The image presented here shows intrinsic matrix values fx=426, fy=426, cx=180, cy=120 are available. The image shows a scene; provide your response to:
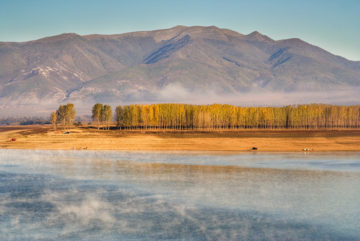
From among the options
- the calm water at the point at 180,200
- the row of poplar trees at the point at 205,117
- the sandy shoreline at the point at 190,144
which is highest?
the row of poplar trees at the point at 205,117

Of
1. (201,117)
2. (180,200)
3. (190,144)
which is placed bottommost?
(180,200)

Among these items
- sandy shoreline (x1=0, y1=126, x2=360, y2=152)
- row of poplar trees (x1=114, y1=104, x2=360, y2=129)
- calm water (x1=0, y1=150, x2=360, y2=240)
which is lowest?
calm water (x1=0, y1=150, x2=360, y2=240)

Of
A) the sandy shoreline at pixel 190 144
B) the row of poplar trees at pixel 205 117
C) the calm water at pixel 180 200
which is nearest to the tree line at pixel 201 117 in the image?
the row of poplar trees at pixel 205 117

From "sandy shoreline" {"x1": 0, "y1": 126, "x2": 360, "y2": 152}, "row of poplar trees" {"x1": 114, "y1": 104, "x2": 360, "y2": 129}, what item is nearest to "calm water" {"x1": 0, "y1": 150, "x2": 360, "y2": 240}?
"sandy shoreline" {"x1": 0, "y1": 126, "x2": 360, "y2": 152}

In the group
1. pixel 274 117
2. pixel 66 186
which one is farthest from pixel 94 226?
pixel 274 117

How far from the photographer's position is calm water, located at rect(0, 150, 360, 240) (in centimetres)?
3612

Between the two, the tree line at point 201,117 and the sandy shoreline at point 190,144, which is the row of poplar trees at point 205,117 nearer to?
the tree line at point 201,117

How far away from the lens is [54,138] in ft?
424

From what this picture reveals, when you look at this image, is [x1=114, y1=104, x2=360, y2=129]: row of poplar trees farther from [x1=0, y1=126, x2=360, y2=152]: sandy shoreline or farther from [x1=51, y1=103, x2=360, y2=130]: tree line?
[x1=0, y1=126, x2=360, y2=152]: sandy shoreline

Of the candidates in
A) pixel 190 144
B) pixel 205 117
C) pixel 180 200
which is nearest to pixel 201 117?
pixel 205 117

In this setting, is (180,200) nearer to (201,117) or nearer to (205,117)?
(205,117)

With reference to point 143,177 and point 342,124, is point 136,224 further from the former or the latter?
point 342,124

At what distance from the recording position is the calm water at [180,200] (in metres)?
36.1

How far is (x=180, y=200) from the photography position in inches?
1864
